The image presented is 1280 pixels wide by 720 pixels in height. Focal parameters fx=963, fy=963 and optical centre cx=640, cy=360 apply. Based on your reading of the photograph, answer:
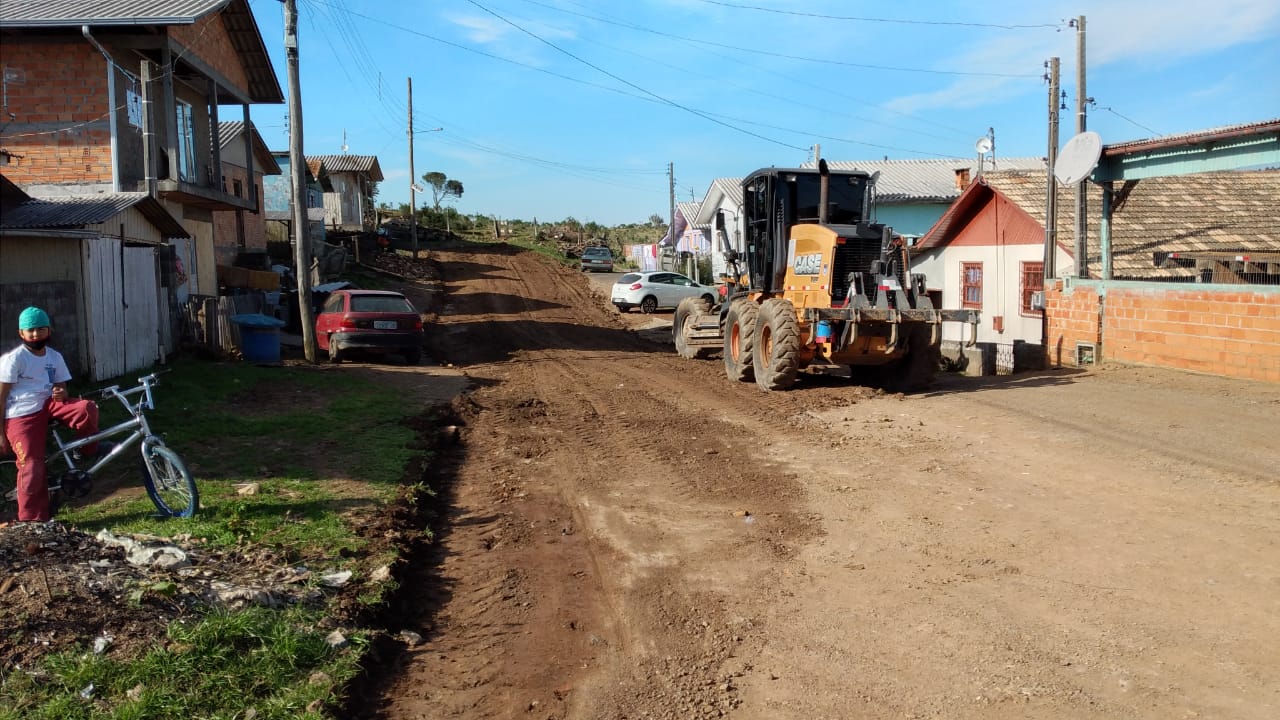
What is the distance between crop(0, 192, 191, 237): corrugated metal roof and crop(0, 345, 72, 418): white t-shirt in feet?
22.8

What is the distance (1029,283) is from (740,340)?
919cm

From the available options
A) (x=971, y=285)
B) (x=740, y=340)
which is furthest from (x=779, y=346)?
(x=971, y=285)

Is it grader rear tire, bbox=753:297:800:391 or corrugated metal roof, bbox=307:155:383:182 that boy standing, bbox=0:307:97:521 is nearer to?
grader rear tire, bbox=753:297:800:391

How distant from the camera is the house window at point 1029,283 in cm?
2083

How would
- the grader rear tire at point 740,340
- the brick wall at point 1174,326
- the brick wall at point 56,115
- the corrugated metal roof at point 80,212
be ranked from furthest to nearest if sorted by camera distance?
the brick wall at point 56,115, the grader rear tire at point 740,340, the brick wall at point 1174,326, the corrugated metal roof at point 80,212

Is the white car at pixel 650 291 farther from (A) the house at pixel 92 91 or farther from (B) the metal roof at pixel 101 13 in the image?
(B) the metal roof at pixel 101 13

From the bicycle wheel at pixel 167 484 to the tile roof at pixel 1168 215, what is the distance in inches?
621

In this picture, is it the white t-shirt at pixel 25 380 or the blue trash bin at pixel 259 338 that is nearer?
the white t-shirt at pixel 25 380

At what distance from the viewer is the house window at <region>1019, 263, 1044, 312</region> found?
820 inches

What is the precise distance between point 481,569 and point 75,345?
945cm

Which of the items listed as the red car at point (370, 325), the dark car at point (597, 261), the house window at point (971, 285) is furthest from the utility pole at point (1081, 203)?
the dark car at point (597, 261)

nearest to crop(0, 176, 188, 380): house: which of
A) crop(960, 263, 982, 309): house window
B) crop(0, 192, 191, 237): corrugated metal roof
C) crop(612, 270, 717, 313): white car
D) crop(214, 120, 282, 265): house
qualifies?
crop(0, 192, 191, 237): corrugated metal roof

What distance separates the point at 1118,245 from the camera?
61.8 feet

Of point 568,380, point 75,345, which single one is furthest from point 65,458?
point 568,380
